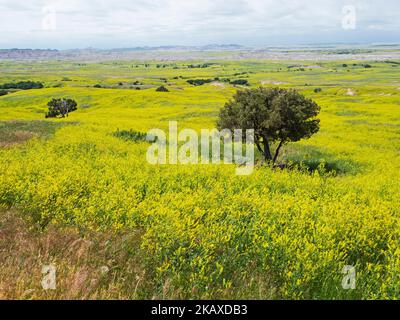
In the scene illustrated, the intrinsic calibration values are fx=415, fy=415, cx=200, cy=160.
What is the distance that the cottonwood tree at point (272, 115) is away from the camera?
94.5ft

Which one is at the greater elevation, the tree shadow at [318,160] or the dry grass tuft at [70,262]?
the dry grass tuft at [70,262]

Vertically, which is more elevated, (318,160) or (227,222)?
(227,222)

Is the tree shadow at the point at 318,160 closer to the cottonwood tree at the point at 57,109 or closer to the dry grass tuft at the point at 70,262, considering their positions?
the dry grass tuft at the point at 70,262

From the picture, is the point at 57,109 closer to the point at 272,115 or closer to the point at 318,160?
the point at 272,115

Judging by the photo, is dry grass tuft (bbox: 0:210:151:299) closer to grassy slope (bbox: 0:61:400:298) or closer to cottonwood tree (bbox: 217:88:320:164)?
grassy slope (bbox: 0:61:400:298)

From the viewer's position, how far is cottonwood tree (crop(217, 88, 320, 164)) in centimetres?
2880

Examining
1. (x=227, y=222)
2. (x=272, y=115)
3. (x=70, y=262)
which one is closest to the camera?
(x=70, y=262)

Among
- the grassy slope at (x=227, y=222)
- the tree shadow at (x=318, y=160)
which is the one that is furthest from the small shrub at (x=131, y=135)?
the tree shadow at (x=318, y=160)

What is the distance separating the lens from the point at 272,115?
28.4 metres

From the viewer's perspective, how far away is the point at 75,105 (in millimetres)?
76812

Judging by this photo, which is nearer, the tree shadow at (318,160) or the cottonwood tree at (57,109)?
the tree shadow at (318,160)

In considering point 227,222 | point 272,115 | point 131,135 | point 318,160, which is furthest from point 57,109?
point 227,222
